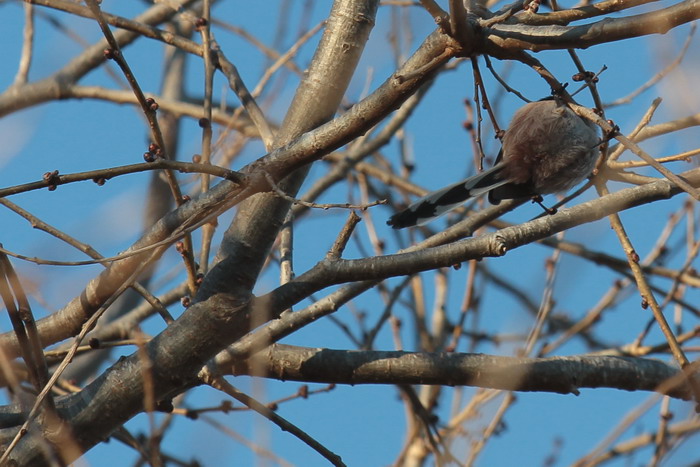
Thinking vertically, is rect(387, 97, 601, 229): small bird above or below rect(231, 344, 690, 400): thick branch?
above

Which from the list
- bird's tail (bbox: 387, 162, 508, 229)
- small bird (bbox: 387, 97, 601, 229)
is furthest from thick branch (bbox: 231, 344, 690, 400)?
small bird (bbox: 387, 97, 601, 229)

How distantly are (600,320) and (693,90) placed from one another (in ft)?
11.7

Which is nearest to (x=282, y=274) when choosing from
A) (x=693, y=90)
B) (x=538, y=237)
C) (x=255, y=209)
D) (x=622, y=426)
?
(x=255, y=209)

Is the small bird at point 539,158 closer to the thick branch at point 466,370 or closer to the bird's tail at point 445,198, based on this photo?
the bird's tail at point 445,198

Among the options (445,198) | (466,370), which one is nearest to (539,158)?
(445,198)

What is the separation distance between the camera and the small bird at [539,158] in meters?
3.47

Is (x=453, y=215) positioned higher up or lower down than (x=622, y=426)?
higher up

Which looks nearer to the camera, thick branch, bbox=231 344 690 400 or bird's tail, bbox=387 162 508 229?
thick branch, bbox=231 344 690 400

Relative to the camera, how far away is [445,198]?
134 inches

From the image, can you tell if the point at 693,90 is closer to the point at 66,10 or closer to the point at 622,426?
the point at 622,426

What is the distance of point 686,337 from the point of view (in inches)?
166

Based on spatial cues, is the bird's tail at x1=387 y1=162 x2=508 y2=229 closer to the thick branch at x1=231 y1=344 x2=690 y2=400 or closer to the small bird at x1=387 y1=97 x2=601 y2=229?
the small bird at x1=387 y1=97 x2=601 y2=229

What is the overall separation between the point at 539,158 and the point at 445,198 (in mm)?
459

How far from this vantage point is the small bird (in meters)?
3.47
